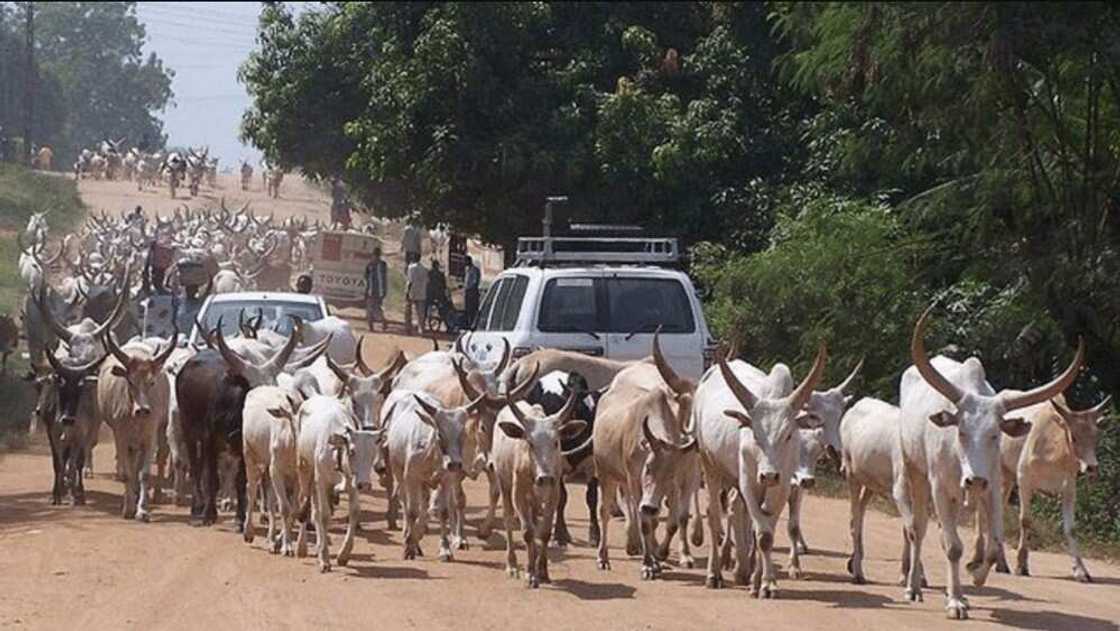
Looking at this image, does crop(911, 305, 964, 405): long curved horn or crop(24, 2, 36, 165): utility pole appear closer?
crop(911, 305, 964, 405): long curved horn

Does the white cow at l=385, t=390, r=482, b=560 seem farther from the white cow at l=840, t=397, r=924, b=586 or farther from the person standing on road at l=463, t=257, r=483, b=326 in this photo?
the person standing on road at l=463, t=257, r=483, b=326

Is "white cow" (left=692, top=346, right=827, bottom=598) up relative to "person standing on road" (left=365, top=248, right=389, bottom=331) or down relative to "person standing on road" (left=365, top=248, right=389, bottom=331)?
down

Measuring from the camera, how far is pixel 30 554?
1586 centimetres

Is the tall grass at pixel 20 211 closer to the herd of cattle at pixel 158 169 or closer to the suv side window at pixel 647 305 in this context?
the herd of cattle at pixel 158 169

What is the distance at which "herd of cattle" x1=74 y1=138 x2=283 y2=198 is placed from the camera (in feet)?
241

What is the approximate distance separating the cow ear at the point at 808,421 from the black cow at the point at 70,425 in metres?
8.29

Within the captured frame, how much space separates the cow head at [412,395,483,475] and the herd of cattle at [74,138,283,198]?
189 feet

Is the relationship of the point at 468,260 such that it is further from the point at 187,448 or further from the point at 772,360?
the point at 187,448

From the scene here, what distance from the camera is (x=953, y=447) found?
532 inches

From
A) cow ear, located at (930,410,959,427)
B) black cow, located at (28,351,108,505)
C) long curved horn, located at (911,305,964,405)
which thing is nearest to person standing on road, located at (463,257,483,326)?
black cow, located at (28,351,108,505)

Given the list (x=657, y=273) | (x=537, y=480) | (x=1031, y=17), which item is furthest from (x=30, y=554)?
(x=1031, y=17)

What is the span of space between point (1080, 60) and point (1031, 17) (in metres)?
4.49

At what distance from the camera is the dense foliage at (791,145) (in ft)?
52.3

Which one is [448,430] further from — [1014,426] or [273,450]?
[1014,426]
